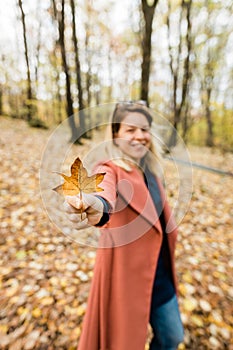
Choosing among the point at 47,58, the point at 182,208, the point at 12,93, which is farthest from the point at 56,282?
the point at 12,93

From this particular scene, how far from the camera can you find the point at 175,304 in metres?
1.67

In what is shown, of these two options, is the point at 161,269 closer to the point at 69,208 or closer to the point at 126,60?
the point at 69,208

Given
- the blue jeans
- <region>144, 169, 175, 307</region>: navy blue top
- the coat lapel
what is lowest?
the blue jeans

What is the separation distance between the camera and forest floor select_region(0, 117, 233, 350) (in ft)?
6.73

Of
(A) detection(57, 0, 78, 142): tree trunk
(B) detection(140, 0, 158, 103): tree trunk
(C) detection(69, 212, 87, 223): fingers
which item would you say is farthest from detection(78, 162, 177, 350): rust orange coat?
(A) detection(57, 0, 78, 142): tree trunk

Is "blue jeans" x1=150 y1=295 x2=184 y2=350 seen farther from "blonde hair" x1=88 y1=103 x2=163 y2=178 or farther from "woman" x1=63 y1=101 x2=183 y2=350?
"blonde hair" x1=88 y1=103 x2=163 y2=178

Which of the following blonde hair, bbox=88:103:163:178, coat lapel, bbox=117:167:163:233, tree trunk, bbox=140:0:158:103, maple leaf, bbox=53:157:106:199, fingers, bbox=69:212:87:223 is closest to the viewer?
maple leaf, bbox=53:157:106:199

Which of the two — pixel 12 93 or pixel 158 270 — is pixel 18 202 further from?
pixel 12 93

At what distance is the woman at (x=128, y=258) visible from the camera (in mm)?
1333

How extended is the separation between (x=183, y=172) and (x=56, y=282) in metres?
5.07

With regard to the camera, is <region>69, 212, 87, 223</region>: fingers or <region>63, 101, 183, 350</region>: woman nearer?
<region>69, 212, 87, 223</region>: fingers

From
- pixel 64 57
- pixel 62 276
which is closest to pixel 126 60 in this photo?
pixel 64 57

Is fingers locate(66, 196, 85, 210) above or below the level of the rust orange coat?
above

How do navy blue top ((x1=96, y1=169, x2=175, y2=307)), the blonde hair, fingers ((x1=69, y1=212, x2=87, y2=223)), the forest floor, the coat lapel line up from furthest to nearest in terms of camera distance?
the forest floor
navy blue top ((x1=96, y1=169, x2=175, y2=307))
the blonde hair
the coat lapel
fingers ((x1=69, y1=212, x2=87, y2=223))
